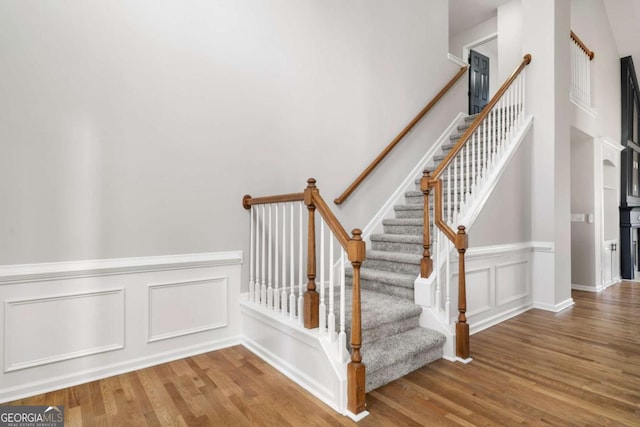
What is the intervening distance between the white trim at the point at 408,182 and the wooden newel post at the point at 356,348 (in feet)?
6.58

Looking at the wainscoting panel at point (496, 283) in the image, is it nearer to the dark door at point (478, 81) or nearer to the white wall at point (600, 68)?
the white wall at point (600, 68)

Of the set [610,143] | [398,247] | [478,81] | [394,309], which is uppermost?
[478,81]

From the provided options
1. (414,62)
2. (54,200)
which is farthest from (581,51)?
(54,200)

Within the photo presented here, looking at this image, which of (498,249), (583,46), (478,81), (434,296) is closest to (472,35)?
(478,81)

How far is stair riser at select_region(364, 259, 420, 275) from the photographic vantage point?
3.29m

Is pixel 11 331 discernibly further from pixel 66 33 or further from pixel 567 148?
pixel 567 148

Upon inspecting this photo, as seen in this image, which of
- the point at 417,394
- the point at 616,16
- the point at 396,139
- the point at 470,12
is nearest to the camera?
the point at 417,394

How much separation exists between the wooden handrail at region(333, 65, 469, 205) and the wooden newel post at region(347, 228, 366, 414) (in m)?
1.84

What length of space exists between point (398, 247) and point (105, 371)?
9.03ft

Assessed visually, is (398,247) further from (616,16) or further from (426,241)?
(616,16)

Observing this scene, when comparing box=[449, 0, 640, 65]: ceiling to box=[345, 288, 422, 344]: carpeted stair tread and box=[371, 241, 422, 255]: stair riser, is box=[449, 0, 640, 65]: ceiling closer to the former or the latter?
box=[371, 241, 422, 255]: stair riser

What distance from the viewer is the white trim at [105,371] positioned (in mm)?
2178

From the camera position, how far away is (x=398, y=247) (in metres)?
3.70

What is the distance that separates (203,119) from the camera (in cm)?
291
